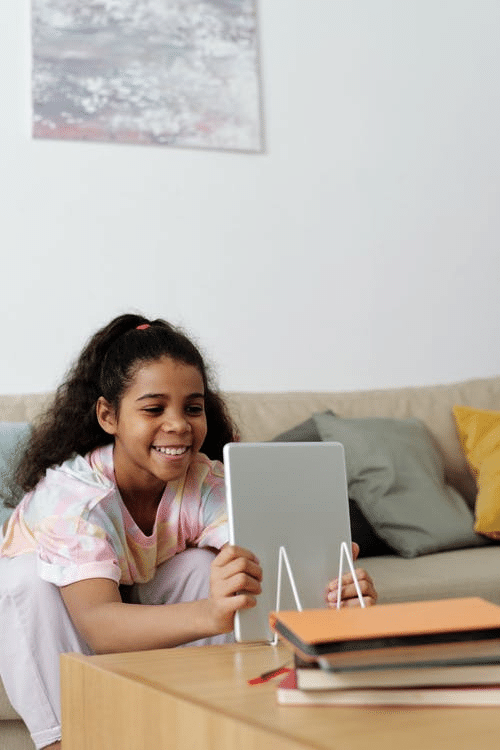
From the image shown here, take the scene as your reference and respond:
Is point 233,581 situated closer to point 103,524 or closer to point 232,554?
point 232,554

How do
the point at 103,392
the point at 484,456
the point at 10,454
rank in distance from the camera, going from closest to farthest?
the point at 103,392
the point at 10,454
the point at 484,456

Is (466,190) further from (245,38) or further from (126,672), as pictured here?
(126,672)

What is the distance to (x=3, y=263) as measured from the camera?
271 cm

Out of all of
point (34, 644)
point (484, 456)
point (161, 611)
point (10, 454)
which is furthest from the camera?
point (484, 456)

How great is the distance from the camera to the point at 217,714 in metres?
0.87

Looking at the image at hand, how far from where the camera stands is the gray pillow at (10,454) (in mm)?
2062

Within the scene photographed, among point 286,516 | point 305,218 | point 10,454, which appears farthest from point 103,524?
point 305,218

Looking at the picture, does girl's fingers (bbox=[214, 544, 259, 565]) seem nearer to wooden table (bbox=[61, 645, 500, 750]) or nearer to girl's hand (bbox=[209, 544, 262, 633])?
girl's hand (bbox=[209, 544, 262, 633])

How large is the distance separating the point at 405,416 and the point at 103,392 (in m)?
1.09

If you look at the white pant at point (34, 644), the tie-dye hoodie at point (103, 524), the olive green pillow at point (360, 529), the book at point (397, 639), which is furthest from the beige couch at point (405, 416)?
the book at point (397, 639)

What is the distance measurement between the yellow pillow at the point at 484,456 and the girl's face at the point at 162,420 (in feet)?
3.21

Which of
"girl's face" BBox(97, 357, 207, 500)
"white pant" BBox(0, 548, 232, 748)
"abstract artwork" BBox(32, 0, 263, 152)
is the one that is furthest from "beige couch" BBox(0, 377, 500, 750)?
"abstract artwork" BBox(32, 0, 263, 152)

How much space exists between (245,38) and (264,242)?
58cm

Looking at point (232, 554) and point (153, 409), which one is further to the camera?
point (153, 409)
